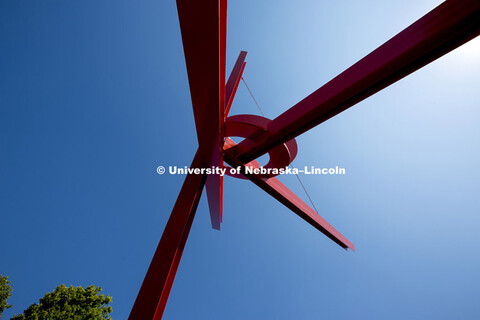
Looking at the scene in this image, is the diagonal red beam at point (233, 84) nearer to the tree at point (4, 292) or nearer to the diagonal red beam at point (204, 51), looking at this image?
the diagonal red beam at point (204, 51)

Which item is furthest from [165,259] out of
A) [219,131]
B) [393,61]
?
[393,61]

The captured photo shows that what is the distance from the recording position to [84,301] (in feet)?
31.5

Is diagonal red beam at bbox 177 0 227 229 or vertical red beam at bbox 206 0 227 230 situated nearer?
diagonal red beam at bbox 177 0 227 229

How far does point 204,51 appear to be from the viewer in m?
1.63

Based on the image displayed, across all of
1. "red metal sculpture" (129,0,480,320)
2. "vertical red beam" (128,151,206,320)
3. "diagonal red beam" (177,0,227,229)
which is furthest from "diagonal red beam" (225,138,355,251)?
"diagonal red beam" (177,0,227,229)

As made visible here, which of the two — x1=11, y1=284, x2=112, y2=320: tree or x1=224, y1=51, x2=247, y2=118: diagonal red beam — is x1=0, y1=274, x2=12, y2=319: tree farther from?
x1=224, y1=51, x2=247, y2=118: diagonal red beam

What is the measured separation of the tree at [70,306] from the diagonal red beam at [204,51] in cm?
1188

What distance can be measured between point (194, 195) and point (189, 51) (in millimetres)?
2351

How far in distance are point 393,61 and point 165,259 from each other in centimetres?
342

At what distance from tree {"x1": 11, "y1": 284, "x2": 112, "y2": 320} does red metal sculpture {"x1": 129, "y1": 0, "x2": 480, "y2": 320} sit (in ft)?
32.1

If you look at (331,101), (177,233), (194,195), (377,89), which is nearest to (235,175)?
(194,195)

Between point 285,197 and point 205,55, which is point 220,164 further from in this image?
point 205,55

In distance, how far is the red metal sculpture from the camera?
155 centimetres

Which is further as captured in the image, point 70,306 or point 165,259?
point 70,306
